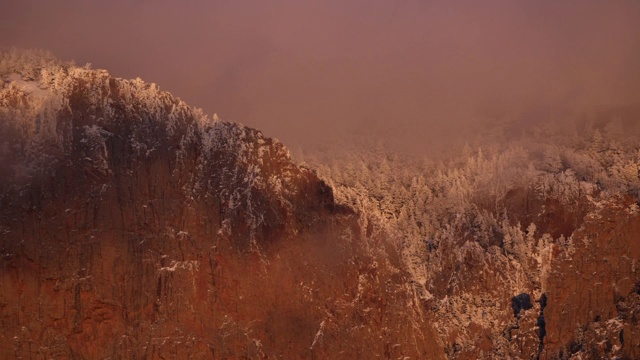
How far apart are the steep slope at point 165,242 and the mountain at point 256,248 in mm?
164

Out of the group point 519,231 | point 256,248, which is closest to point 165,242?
point 256,248

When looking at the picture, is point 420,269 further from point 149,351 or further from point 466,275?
point 149,351

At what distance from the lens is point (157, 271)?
13450cm

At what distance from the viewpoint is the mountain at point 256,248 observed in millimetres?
132375

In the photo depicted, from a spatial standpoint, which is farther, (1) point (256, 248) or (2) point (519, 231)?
(2) point (519, 231)

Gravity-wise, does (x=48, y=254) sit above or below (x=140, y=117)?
below

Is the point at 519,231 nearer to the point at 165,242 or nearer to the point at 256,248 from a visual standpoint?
the point at 256,248

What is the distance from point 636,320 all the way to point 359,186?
122 ft

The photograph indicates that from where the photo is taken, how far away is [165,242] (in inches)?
5344

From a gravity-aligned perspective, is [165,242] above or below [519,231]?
above

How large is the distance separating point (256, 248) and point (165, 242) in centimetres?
996

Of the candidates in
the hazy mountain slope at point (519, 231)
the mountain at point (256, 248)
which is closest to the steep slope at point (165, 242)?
the mountain at point (256, 248)

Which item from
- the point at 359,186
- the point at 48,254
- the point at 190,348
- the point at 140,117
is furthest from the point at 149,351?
the point at 359,186

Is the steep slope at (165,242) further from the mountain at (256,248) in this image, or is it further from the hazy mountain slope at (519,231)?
the hazy mountain slope at (519,231)
